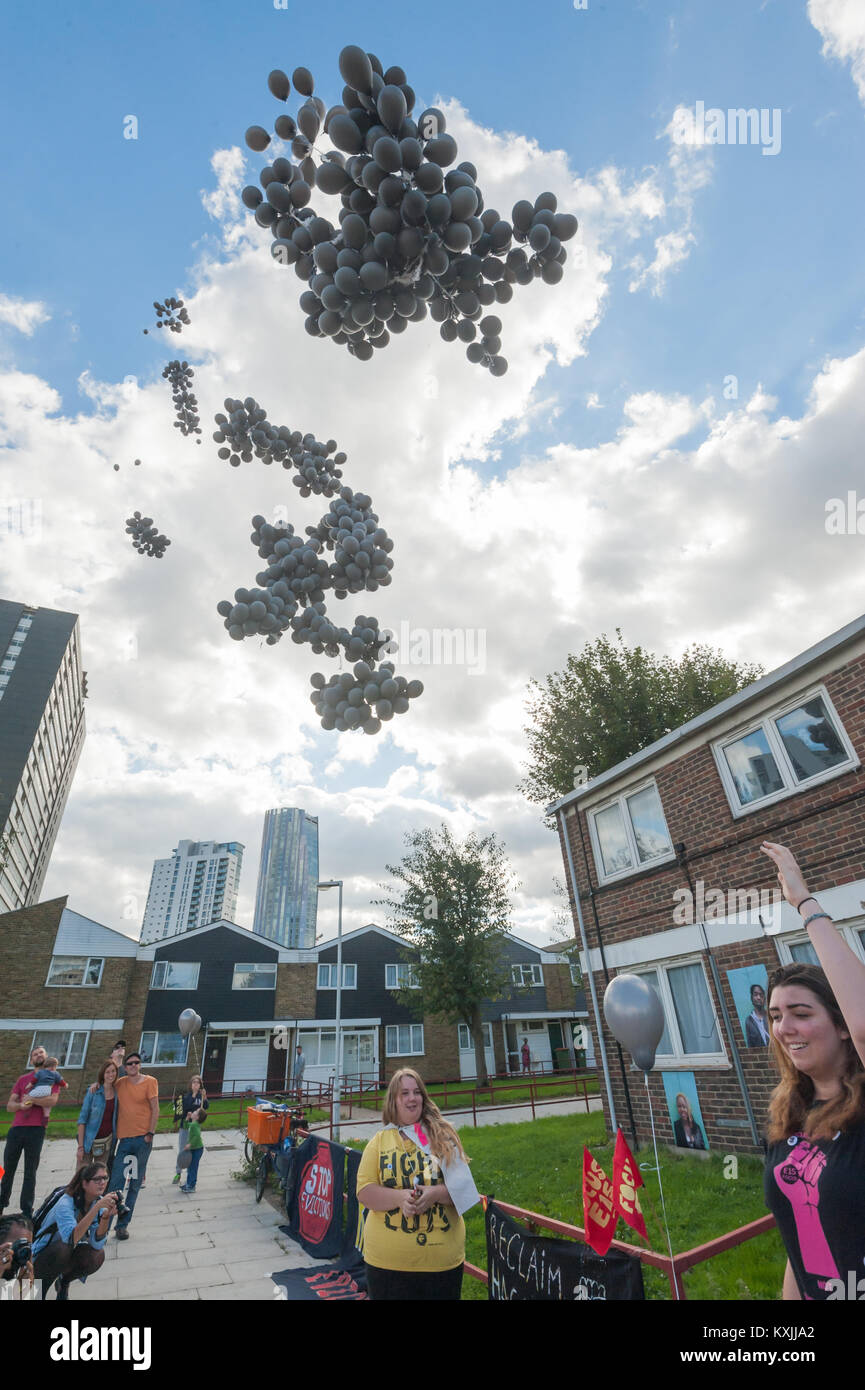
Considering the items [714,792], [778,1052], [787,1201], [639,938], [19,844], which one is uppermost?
[19,844]

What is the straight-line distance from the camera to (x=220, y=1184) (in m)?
10.9

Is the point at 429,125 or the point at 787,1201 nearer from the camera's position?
the point at 787,1201

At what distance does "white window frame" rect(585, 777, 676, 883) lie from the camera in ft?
33.5

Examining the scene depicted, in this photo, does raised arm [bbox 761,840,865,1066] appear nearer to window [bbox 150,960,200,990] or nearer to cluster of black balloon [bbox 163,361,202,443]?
cluster of black balloon [bbox 163,361,202,443]

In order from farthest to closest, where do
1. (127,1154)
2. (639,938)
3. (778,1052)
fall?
(639,938), (127,1154), (778,1052)

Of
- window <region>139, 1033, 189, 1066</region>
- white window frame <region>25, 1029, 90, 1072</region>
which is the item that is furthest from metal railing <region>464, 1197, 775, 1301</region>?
white window frame <region>25, 1029, 90, 1072</region>

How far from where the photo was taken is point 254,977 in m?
31.8

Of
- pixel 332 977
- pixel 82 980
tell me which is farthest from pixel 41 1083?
pixel 332 977

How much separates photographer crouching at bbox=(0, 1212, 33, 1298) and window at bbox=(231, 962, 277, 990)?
99.6 ft

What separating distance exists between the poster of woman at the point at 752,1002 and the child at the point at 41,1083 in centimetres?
855

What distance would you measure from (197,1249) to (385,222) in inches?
387

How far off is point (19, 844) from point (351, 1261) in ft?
335
